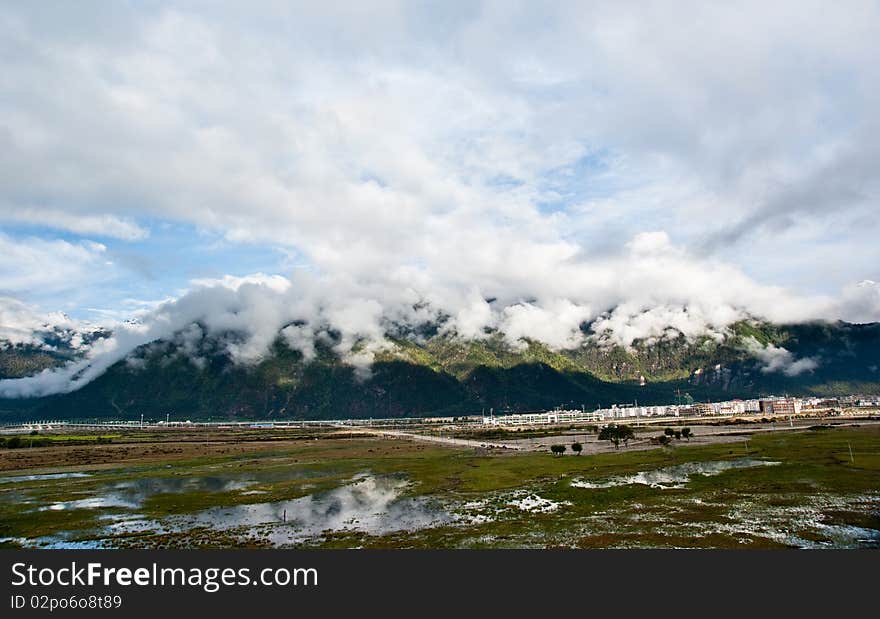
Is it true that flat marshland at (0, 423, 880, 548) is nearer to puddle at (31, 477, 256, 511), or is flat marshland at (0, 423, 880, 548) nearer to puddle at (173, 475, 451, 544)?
puddle at (173, 475, 451, 544)

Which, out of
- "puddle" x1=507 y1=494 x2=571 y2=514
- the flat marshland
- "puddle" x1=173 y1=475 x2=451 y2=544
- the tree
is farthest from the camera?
the tree

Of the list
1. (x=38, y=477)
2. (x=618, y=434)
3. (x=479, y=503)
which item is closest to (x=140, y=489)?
(x=38, y=477)

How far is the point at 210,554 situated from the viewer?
121 ft

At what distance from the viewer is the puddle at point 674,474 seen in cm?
6981

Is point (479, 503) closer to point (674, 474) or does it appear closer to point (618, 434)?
point (674, 474)

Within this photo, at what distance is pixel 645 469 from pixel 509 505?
38.0 m

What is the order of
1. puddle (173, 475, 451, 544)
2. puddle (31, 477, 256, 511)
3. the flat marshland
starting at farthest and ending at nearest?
puddle (31, 477, 256, 511)
puddle (173, 475, 451, 544)
the flat marshland

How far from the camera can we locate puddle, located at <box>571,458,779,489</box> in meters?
69.8

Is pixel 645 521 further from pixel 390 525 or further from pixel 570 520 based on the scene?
pixel 390 525

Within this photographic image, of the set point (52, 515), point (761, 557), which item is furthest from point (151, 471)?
point (761, 557)

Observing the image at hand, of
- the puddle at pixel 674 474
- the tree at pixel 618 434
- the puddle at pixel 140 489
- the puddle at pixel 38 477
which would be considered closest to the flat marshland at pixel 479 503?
the puddle at pixel 674 474

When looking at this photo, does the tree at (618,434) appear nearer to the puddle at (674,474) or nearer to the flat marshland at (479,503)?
the flat marshland at (479,503)

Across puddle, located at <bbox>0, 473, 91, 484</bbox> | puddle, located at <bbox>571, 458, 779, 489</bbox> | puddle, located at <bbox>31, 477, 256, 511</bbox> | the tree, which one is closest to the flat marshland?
puddle, located at <bbox>571, 458, 779, 489</bbox>

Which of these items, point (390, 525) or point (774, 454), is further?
point (774, 454)
